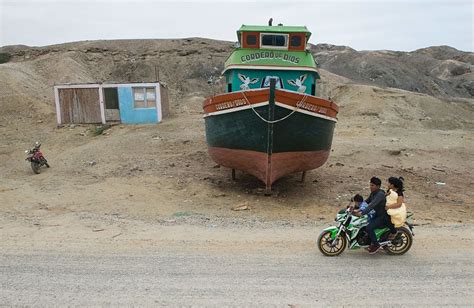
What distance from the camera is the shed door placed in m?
20.3

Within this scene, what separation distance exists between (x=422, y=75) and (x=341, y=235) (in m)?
44.3

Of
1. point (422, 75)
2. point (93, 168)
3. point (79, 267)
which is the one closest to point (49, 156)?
point (93, 168)

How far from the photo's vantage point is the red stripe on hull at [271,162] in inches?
360

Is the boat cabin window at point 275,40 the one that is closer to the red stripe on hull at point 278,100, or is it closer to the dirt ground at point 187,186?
the red stripe on hull at point 278,100

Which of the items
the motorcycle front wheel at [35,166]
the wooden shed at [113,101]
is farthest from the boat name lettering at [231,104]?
the wooden shed at [113,101]

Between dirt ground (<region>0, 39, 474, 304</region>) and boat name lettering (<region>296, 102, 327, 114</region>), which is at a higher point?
boat name lettering (<region>296, 102, 327, 114</region>)

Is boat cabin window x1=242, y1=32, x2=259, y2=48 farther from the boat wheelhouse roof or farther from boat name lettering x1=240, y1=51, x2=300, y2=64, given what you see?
boat name lettering x1=240, y1=51, x2=300, y2=64

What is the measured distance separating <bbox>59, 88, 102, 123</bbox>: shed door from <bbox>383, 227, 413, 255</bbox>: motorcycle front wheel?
1728 cm

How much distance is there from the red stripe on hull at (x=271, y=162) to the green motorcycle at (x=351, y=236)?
10.9 feet

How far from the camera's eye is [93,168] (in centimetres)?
1309

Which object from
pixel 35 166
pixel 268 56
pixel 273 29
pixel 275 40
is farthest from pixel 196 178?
pixel 35 166

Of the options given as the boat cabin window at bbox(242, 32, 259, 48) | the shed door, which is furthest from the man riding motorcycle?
the shed door

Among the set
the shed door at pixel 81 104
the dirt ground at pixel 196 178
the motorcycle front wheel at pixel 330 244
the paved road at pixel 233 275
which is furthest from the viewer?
the shed door at pixel 81 104

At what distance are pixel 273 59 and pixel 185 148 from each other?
5883mm
